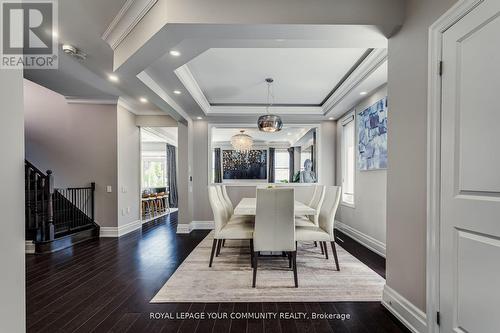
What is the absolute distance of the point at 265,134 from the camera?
28.4 feet

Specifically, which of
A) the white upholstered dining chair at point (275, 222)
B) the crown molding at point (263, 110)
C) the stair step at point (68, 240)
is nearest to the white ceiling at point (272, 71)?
the crown molding at point (263, 110)

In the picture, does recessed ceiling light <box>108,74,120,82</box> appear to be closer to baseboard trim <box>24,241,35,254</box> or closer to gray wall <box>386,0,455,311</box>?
baseboard trim <box>24,241,35,254</box>

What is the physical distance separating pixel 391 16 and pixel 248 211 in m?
2.44

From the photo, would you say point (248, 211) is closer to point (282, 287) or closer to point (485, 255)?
point (282, 287)

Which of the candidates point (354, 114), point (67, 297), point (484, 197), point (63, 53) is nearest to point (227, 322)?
point (67, 297)

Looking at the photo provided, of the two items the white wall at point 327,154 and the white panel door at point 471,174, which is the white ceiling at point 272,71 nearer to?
the white wall at point 327,154

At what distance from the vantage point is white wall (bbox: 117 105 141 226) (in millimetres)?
5043

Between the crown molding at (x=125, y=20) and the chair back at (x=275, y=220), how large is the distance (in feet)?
6.62

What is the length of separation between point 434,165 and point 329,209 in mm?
1621

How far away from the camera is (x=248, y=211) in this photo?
312 cm

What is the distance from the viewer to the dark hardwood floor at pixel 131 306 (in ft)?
6.45

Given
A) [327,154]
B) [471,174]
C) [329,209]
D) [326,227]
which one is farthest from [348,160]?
[471,174]

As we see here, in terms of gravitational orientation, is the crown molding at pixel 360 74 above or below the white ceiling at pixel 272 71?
below

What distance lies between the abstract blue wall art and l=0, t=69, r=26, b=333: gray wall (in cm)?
380
